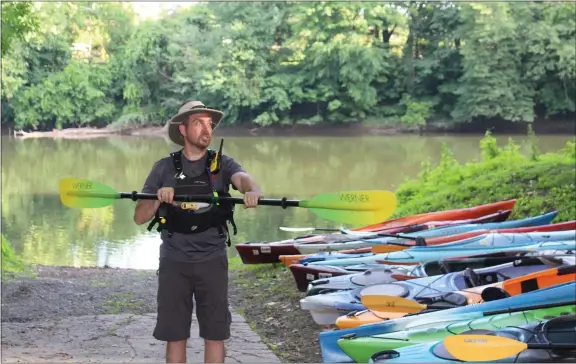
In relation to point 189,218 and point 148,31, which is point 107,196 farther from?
point 148,31

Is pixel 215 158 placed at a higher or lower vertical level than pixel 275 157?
higher

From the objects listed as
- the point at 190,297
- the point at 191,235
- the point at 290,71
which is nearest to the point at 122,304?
the point at 190,297

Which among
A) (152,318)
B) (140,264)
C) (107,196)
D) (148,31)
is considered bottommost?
(140,264)

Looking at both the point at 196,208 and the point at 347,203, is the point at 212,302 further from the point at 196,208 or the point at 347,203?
the point at 347,203

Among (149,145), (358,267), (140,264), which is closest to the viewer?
(358,267)

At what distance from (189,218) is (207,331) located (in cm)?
42

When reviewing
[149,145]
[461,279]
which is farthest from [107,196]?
[149,145]

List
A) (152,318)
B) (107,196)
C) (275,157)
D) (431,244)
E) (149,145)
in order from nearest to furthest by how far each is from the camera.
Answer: (107,196), (152,318), (431,244), (275,157), (149,145)

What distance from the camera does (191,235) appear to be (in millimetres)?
2797

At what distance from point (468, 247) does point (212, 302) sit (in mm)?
3323

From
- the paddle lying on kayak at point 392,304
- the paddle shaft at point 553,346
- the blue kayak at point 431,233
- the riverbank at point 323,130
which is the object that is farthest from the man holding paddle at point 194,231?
the riverbank at point 323,130

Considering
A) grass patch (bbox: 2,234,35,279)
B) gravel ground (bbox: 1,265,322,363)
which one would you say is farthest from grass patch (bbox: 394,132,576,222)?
grass patch (bbox: 2,234,35,279)

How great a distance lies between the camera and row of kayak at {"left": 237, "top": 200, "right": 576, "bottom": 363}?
10.8 ft

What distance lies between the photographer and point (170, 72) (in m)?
33.4
